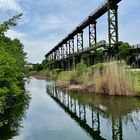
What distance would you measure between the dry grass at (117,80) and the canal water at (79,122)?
2.27m

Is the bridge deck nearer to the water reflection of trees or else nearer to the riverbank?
the riverbank

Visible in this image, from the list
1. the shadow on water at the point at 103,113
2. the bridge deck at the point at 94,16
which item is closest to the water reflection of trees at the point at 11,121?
the shadow on water at the point at 103,113

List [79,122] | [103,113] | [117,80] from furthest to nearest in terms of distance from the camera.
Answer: [117,80], [103,113], [79,122]

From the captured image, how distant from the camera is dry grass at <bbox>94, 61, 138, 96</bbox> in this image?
29.1m

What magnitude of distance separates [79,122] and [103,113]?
7.91 ft

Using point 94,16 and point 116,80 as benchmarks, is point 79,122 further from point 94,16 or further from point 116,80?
point 94,16

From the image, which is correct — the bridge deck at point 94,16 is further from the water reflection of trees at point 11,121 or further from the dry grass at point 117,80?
the water reflection of trees at point 11,121

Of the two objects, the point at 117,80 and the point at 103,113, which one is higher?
the point at 117,80

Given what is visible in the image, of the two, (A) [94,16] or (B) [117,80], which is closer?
(B) [117,80]

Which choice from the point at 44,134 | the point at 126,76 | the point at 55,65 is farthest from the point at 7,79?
the point at 55,65

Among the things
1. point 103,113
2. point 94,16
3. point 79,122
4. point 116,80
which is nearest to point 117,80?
point 116,80

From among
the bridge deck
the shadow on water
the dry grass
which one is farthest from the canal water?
the bridge deck

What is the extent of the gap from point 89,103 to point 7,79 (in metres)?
9.32

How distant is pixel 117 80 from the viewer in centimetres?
2942
